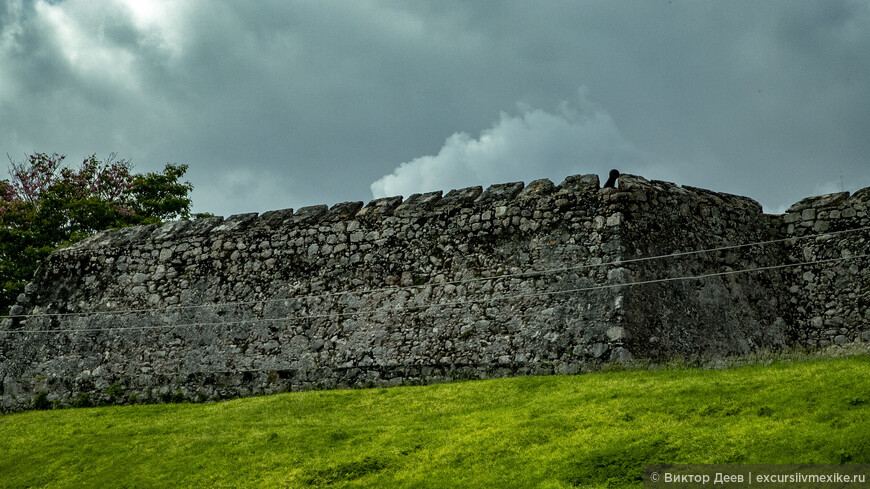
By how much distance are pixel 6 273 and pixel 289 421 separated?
1895 cm

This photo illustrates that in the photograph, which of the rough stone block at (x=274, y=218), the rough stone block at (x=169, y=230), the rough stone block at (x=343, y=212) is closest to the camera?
the rough stone block at (x=343, y=212)

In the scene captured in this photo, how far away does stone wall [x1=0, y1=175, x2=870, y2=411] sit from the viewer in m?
12.7

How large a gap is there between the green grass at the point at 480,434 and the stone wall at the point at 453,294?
1.36 m

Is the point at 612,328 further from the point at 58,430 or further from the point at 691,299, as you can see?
the point at 58,430

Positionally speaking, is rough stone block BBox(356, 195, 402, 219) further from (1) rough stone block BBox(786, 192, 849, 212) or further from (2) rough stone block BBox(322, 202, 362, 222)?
(1) rough stone block BBox(786, 192, 849, 212)

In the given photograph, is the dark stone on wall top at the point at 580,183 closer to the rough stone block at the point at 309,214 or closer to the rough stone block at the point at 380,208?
the rough stone block at the point at 380,208

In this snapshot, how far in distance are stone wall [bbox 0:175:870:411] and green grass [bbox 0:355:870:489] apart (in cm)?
136

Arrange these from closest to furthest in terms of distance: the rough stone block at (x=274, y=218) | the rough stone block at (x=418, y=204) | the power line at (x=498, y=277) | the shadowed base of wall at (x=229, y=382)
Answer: the shadowed base of wall at (x=229, y=382), the power line at (x=498, y=277), the rough stone block at (x=418, y=204), the rough stone block at (x=274, y=218)

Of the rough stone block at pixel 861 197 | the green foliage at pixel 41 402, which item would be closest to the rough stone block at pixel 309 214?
the green foliage at pixel 41 402

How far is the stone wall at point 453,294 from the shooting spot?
1266 cm

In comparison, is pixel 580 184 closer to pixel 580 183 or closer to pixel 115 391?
pixel 580 183

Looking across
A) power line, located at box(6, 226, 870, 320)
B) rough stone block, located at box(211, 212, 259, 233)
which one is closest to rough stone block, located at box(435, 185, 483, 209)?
power line, located at box(6, 226, 870, 320)

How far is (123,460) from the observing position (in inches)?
406

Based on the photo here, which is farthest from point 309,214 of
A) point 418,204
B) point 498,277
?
point 498,277
